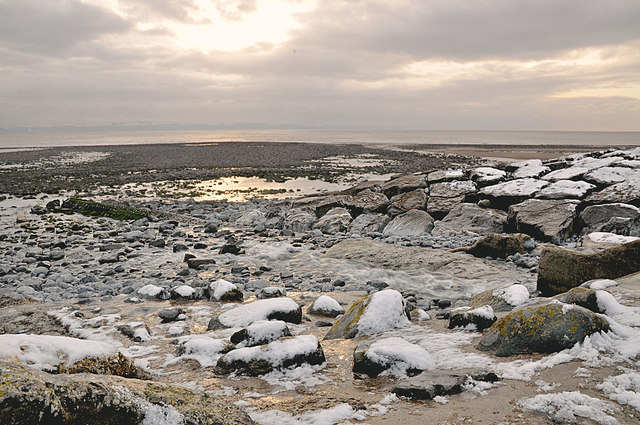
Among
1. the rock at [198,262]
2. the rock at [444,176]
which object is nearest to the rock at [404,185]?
the rock at [444,176]

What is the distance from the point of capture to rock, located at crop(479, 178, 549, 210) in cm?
1495

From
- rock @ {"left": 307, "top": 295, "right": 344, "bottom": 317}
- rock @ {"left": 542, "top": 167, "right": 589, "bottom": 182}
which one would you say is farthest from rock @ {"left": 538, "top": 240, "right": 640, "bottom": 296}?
rock @ {"left": 542, "top": 167, "right": 589, "bottom": 182}

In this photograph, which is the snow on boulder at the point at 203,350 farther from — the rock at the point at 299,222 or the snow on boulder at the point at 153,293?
the rock at the point at 299,222

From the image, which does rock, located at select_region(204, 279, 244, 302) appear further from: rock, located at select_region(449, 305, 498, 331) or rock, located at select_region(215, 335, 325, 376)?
rock, located at select_region(449, 305, 498, 331)

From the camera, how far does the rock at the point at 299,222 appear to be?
1559 centimetres

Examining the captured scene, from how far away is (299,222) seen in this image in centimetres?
1576

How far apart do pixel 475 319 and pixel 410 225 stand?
30.9 feet

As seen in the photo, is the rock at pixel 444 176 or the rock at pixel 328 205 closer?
the rock at pixel 328 205

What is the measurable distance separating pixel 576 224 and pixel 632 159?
6.53m

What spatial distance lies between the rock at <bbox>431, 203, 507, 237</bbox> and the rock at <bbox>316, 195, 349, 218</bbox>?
4288 millimetres

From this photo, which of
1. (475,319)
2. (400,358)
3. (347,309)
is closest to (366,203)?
(347,309)

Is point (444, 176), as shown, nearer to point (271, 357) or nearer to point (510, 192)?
point (510, 192)

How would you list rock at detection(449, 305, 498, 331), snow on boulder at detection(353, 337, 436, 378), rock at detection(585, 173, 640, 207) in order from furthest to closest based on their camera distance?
rock at detection(585, 173, 640, 207), rock at detection(449, 305, 498, 331), snow on boulder at detection(353, 337, 436, 378)

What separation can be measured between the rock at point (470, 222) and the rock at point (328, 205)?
4.29 meters
